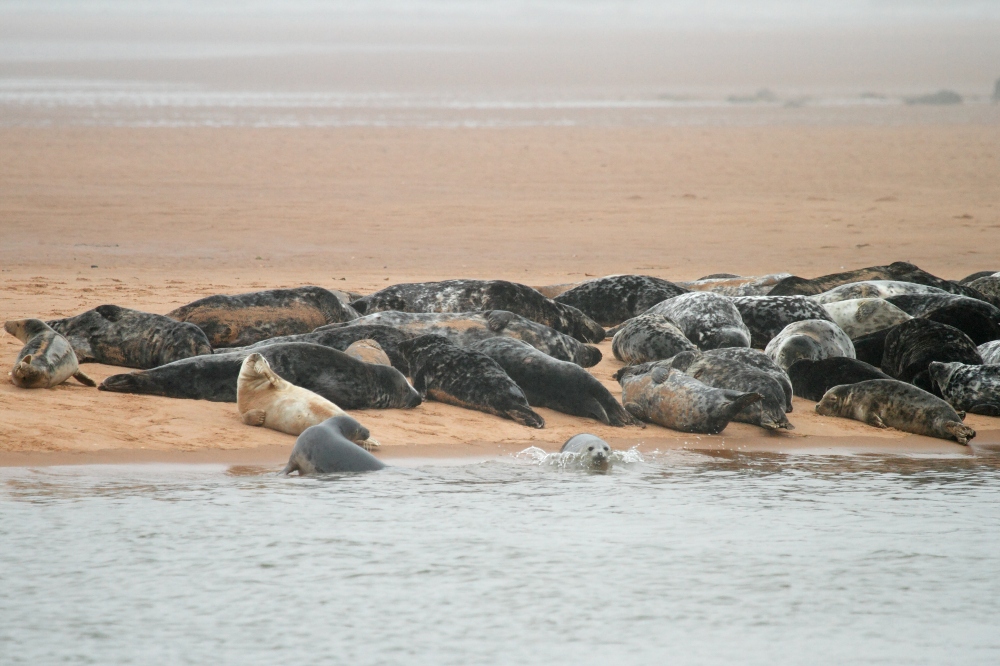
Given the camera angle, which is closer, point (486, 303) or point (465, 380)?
point (465, 380)

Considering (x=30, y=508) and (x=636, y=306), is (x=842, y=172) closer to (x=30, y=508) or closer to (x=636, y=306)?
(x=636, y=306)

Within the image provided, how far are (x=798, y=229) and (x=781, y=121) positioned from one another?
28.6 metres

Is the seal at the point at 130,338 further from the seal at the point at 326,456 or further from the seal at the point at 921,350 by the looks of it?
the seal at the point at 921,350

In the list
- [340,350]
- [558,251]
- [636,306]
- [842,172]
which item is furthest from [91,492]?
[842,172]

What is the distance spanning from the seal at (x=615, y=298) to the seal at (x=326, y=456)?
156 inches

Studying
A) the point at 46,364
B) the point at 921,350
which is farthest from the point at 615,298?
the point at 46,364

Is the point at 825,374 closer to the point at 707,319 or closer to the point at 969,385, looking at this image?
the point at 969,385

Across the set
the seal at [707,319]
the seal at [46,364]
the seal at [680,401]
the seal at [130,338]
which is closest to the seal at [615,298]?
the seal at [707,319]

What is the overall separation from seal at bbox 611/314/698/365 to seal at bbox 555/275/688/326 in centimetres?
104

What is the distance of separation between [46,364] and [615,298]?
446 cm

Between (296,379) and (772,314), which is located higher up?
(772,314)

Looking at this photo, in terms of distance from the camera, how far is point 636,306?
→ 903cm

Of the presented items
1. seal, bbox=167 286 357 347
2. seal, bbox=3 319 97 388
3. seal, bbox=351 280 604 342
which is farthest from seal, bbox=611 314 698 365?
seal, bbox=3 319 97 388

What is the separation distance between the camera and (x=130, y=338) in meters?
7.04
